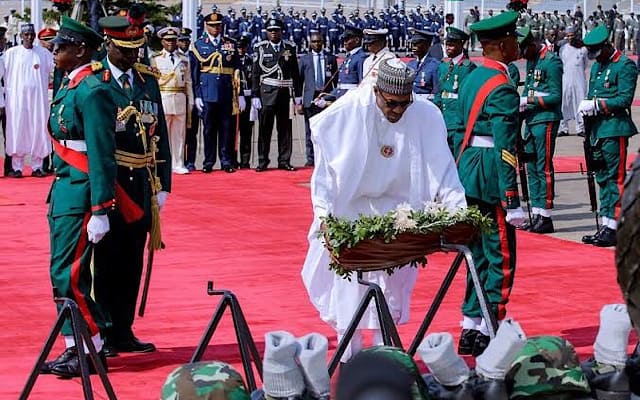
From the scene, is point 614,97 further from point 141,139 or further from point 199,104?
point 199,104

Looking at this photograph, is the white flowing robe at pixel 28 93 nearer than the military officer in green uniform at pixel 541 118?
No

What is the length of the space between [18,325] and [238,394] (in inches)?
225

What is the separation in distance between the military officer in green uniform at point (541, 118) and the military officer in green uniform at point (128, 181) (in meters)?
5.60

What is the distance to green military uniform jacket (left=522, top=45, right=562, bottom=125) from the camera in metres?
12.8

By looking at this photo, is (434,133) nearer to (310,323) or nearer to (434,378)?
(310,323)

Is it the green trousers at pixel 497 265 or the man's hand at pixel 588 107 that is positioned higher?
the man's hand at pixel 588 107

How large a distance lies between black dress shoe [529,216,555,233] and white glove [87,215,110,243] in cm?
644

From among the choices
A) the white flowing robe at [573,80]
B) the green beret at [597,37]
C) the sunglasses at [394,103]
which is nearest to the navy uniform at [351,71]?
the green beret at [597,37]

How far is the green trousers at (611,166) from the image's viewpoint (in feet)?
39.9

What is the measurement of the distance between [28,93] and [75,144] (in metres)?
10.2

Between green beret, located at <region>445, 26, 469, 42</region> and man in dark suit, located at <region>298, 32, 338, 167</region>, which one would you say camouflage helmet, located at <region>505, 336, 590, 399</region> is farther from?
man in dark suit, located at <region>298, 32, 338, 167</region>

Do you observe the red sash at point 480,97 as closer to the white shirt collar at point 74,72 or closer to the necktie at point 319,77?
the white shirt collar at point 74,72

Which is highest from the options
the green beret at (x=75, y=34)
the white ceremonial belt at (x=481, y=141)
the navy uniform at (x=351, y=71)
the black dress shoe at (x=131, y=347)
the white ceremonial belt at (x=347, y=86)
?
the green beret at (x=75, y=34)

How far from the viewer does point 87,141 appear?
720 centimetres
